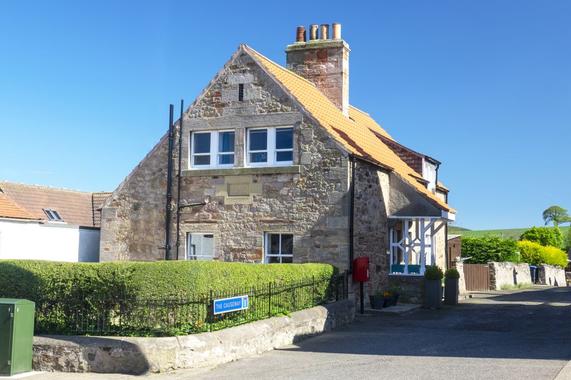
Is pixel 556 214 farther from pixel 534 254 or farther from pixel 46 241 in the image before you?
pixel 46 241

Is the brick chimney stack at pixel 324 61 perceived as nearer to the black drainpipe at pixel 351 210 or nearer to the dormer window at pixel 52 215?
the black drainpipe at pixel 351 210

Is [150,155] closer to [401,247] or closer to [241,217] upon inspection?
[241,217]

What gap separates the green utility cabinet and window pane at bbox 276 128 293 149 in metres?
11.1

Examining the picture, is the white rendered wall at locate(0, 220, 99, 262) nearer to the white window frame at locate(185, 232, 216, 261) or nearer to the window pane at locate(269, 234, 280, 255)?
the white window frame at locate(185, 232, 216, 261)

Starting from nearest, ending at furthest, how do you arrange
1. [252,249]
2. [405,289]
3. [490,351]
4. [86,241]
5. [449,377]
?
[449,377]
[490,351]
[252,249]
[405,289]
[86,241]

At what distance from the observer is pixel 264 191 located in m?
20.4

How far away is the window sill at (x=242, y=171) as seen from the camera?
20.0 meters

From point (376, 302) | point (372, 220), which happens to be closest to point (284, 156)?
point (372, 220)

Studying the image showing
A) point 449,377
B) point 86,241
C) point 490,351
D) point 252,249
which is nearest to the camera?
point 449,377

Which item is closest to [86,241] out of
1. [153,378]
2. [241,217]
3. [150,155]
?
[150,155]

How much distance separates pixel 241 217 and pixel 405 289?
6.01 metres

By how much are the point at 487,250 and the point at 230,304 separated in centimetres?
3186

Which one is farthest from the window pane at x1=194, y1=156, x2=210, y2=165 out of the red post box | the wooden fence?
the wooden fence

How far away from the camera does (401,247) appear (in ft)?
72.2
